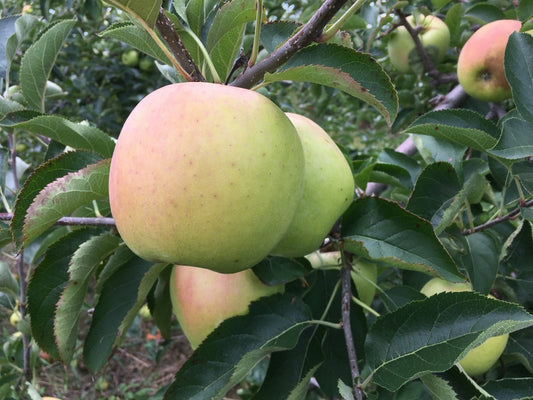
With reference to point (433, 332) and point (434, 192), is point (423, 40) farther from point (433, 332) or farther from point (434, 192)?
point (433, 332)

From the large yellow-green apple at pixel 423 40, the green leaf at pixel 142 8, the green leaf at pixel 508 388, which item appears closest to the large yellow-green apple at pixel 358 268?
the green leaf at pixel 508 388

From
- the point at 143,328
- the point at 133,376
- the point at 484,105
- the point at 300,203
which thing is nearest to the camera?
the point at 300,203

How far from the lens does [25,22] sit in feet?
3.03

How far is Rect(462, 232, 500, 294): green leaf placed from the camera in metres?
0.81

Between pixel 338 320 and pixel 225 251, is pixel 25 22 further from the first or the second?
pixel 338 320

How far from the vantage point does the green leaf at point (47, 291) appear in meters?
0.75

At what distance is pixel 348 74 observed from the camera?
1.86ft

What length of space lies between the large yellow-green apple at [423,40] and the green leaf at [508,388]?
49.0 inches

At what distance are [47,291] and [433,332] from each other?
1.87 feet

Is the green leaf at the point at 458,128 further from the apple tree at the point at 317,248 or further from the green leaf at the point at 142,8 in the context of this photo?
the green leaf at the point at 142,8

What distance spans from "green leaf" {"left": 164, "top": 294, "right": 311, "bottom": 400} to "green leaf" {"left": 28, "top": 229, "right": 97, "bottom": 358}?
24cm

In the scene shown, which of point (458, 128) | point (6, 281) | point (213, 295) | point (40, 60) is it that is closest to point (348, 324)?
point (213, 295)

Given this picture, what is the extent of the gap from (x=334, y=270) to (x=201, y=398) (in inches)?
12.7

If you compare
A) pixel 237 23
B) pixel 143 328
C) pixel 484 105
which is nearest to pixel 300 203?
pixel 237 23
